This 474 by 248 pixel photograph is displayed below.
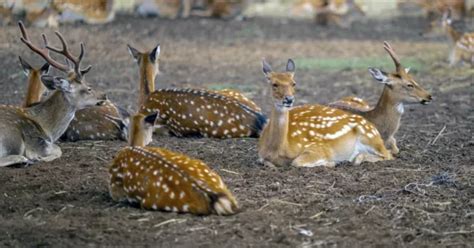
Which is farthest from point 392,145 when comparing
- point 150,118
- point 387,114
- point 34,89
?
point 34,89

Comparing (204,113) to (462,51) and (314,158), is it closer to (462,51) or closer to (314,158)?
(314,158)

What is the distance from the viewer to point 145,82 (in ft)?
32.8

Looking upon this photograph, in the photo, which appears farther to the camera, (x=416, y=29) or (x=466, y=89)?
(x=416, y=29)

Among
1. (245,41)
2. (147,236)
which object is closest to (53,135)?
(147,236)

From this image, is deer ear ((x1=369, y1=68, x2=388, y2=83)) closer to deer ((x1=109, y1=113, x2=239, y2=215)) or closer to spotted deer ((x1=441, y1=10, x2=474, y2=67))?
deer ((x1=109, y1=113, x2=239, y2=215))

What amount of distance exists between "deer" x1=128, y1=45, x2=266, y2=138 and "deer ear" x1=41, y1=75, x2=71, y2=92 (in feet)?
3.01

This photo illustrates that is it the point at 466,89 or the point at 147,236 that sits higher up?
the point at 147,236

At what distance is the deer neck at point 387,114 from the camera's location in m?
8.78

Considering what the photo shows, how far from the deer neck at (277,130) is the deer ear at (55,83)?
6.09 feet

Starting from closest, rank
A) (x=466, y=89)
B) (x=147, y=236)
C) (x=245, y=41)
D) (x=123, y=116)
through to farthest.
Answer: (x=147, y=236) < (x=123, y=116) < (x=466, y=89) < (x=245, y=41)

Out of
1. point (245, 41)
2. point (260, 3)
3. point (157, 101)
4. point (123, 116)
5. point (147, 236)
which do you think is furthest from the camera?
point (260, 3)

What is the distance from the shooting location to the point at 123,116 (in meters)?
7.85

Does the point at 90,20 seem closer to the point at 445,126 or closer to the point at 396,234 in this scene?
the point at 445,126

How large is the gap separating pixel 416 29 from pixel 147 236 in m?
14.8
